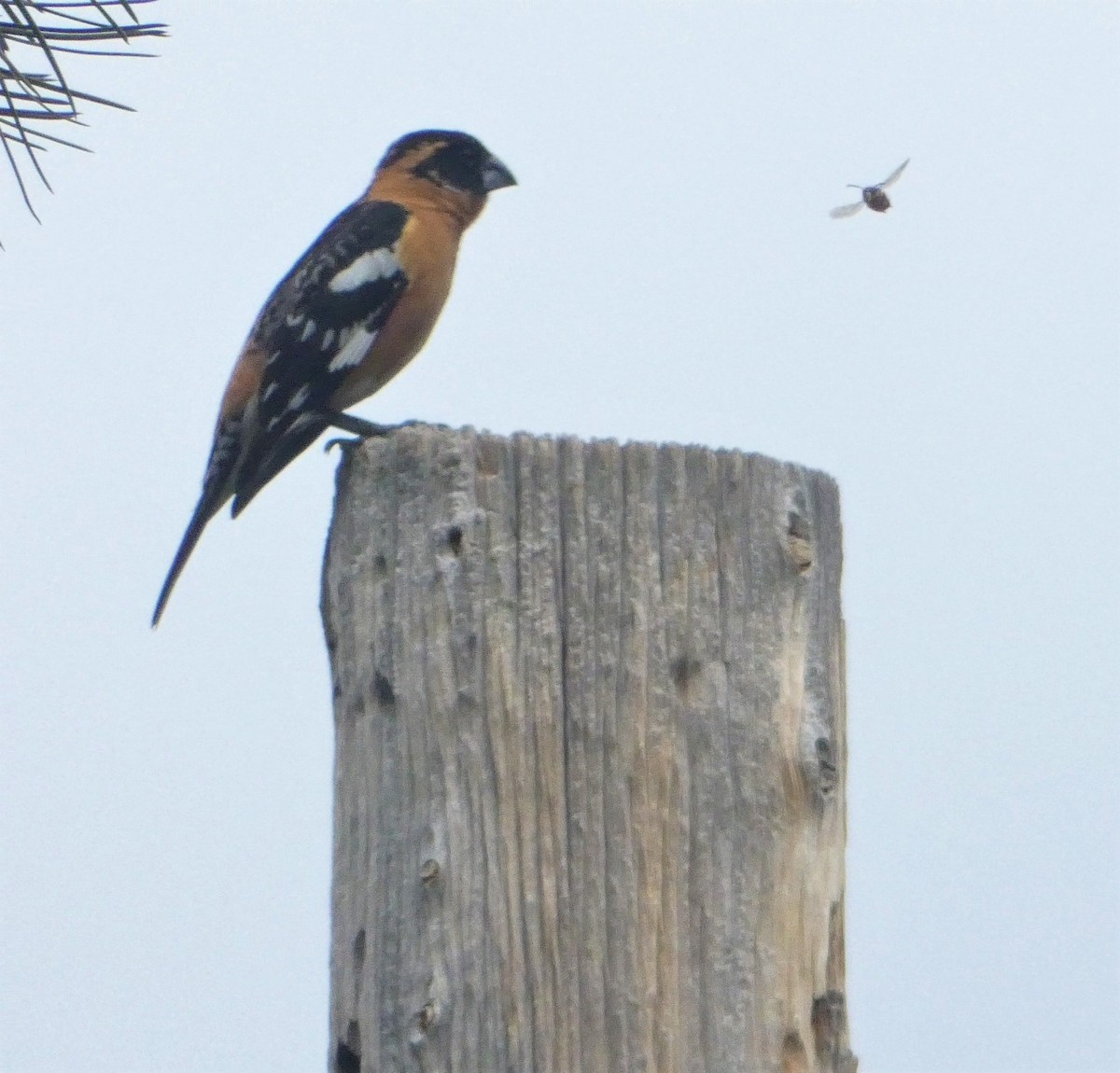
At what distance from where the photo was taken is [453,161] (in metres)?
7.18

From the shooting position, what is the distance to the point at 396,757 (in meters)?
2.54

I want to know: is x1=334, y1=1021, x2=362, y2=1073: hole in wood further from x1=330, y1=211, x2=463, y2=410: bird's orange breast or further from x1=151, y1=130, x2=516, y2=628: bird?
x1=330, y1=211, x2=463, y2=410: bird's orange breast

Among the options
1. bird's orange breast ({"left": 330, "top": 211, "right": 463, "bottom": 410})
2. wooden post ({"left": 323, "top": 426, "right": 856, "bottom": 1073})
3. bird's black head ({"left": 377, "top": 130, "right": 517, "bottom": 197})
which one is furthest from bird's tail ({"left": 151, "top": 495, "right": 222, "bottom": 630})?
wooden post ({"left": 323, "top": 426, "right": 856, "bottom": 1073})

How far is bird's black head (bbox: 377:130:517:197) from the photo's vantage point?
23.4 ft

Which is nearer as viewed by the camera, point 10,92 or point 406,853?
point 406,853

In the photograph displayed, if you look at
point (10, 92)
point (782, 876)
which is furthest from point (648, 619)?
point (10, 92)

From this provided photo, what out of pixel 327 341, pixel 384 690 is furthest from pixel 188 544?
pixel 384 690

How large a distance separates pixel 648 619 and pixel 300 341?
3.58 meters

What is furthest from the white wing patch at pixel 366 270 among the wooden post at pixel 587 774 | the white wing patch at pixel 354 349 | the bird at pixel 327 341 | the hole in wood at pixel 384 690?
the hole in wood at pixel 384 690

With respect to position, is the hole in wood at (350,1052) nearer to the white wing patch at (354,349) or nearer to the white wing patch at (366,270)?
the white wing patch at (354,349)

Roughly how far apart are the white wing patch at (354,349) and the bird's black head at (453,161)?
55.2 inches

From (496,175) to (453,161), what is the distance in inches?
7.6

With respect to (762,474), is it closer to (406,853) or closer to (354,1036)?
(406,853)

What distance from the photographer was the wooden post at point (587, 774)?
94.7 inches
